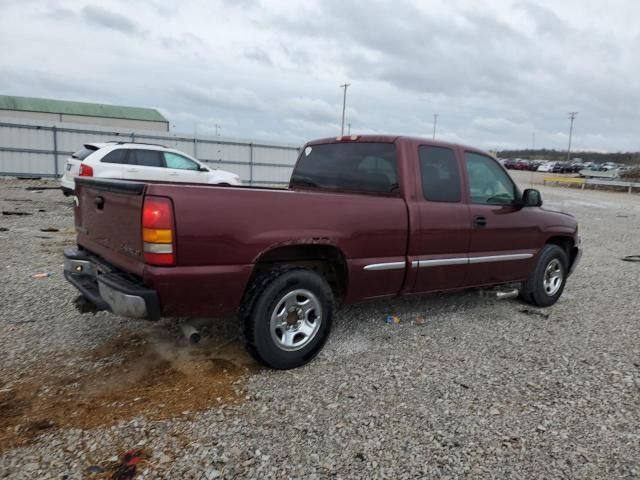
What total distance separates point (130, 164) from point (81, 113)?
58.3 metres

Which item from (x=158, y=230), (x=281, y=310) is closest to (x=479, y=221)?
(x=281, y=310)

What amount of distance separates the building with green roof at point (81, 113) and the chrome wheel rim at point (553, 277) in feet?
192

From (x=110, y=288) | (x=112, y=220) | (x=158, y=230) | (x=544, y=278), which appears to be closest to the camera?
(x=158, y=230)

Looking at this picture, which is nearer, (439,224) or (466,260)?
(439,224)

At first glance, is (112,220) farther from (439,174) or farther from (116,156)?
(116,156)

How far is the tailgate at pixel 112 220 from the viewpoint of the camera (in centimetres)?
304

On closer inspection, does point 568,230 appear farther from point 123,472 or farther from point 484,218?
point 123,472

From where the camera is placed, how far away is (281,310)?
11.5 feet

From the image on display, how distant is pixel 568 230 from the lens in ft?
18.9

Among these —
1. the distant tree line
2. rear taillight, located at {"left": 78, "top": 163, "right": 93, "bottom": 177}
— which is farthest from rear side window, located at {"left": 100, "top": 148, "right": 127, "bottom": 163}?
the distant tree line

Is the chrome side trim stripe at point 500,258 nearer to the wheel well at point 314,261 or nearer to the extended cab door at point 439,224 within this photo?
the extended cab door at point 439,224

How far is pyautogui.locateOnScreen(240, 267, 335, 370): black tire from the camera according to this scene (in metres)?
3.36

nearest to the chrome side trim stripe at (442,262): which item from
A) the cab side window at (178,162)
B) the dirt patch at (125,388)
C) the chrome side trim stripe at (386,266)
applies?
the chrome side trim stripe at (386,266)

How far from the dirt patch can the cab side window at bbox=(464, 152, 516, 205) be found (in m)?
2.80
